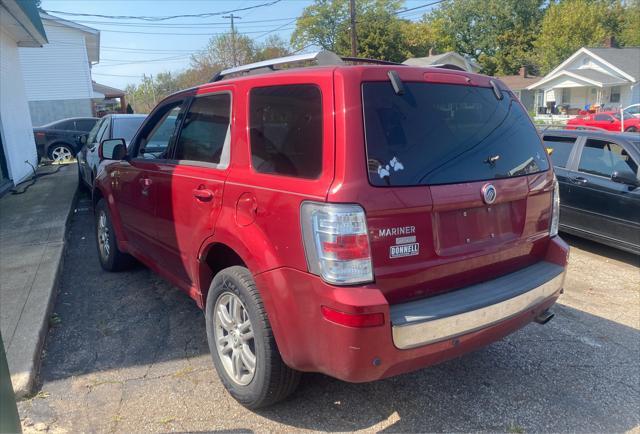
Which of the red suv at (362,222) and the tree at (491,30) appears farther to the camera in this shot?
the tree at (491,30)

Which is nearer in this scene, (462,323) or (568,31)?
(462,323)

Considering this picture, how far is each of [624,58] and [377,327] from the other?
156 feet

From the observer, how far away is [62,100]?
2622 cm

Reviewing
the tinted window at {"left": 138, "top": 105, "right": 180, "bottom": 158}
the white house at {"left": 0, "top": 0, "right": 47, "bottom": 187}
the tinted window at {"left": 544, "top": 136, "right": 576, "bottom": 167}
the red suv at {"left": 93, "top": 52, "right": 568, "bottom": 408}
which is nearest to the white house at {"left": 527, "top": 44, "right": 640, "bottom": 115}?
the tinted window at {"left": 544, "top": 136, "right": 576, "bottom": 167}

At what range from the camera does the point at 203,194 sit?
3338 millimetres

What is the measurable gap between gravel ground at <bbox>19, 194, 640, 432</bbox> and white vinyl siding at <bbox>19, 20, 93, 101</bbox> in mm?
24934

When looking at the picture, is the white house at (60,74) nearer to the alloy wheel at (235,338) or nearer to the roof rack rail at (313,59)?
the roof rack rail at (313,59)

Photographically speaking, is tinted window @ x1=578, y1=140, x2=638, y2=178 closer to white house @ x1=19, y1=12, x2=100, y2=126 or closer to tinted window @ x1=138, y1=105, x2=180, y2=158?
tinted window @ x1=138, y1=105, x2=180, y2=158

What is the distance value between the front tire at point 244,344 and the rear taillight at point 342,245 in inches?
23.1

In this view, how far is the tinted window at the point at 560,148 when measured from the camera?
7082mm

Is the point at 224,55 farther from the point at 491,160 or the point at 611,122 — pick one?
the point at 491,160

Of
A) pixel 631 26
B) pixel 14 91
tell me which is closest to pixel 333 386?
pixel 14 91

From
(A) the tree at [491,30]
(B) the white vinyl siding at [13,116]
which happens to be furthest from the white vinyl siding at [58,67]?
(A) the tree at [491,30]

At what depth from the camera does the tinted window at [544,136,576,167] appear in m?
7.08
